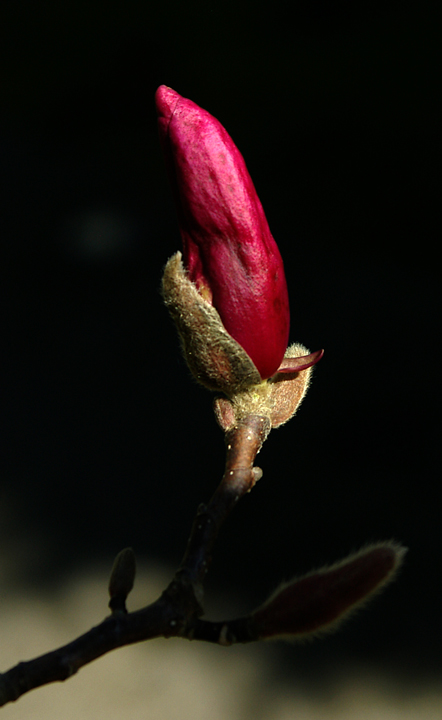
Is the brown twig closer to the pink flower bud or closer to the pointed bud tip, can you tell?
the pink flower bud

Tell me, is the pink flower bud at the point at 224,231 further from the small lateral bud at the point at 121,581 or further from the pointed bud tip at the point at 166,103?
the small lateral bud at the point at 121,581

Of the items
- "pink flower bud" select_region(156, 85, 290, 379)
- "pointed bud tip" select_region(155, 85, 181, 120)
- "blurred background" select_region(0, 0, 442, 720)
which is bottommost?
"blurred background" select_region(0, 0, 442, 720)

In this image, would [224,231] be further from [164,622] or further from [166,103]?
[164,622]

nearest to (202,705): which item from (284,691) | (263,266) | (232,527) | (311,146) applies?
(284,691)

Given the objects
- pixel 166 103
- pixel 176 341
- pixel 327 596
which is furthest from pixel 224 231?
pixel 176 341

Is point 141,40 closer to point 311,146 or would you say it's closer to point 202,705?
point 311,146

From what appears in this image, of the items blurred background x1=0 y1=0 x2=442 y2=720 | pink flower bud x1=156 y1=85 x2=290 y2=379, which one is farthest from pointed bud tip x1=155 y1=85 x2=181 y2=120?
blurred background x1=0 y1=0 x2=442 y2=720

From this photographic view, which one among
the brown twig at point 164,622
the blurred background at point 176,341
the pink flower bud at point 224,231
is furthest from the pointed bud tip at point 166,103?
the blurred background at point 176,341
